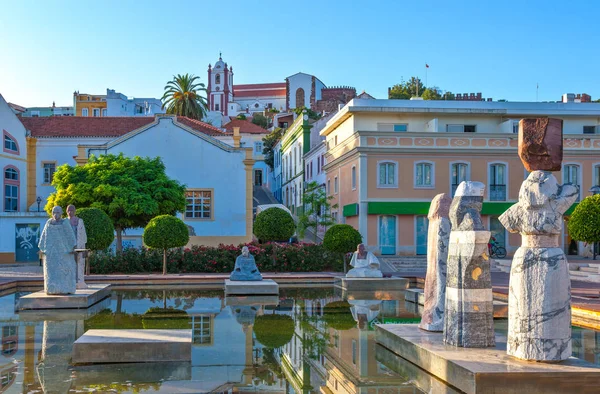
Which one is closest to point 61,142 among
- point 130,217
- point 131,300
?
point 130,217

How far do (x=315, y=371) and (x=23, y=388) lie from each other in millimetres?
3515

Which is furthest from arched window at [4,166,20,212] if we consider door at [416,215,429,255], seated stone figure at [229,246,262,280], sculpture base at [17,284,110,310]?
sculpture base at [17,284,110,310]

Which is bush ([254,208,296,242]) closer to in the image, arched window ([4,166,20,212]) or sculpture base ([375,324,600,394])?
sculpture base ([375,324,600,394])

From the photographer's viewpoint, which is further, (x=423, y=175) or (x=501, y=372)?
(x=423, y=175)

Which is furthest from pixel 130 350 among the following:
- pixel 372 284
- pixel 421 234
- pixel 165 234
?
pixel 421 234

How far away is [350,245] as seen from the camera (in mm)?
28000

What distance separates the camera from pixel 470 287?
8953 mm

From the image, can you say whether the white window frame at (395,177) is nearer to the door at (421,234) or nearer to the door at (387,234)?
the door at (387,234)

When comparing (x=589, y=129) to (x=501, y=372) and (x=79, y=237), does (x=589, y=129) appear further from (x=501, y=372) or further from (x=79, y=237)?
(x=501, y=372)

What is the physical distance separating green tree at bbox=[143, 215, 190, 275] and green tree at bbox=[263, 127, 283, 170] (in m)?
52.2

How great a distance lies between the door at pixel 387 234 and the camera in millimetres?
36656

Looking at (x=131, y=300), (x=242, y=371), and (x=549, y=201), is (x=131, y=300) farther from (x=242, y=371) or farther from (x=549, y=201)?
(x=549, y=201)

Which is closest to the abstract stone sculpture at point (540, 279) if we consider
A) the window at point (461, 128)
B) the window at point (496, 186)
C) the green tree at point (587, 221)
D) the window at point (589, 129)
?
the green tree at point (587, 221)

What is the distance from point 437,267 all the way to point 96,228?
54.4 feet
